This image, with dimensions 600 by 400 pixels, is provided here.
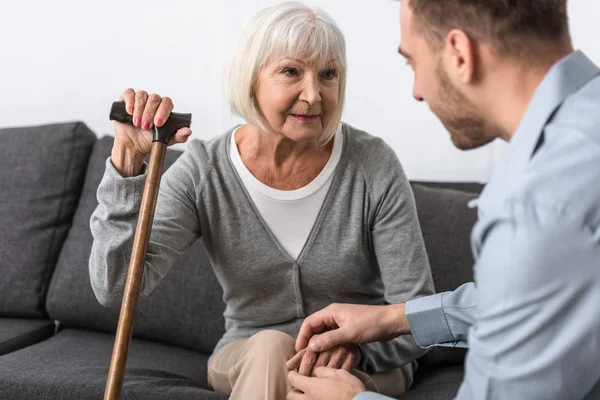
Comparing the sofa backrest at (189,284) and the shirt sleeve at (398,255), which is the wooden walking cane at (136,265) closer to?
the shirt sleeve at (398,255)

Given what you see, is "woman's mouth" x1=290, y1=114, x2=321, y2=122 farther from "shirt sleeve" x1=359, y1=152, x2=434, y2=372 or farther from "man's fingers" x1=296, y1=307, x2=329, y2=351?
"man's fingers" x1=296, y1=307, x2=329, y2=351

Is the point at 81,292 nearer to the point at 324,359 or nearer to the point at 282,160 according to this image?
the point at 282,160

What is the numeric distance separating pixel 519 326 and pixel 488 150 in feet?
5.64

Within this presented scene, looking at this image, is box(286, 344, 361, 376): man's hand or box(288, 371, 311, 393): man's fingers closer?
box(288, 371, 311, 393): man's fingers

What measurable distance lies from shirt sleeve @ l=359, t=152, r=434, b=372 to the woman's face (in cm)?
21

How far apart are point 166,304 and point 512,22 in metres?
→ 1.47

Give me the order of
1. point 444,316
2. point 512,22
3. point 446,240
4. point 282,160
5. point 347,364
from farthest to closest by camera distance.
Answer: point 446,240
point 282,160
point 347,364
point 444,316
point 512,22

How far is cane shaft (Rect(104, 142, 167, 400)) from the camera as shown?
1.50 meters

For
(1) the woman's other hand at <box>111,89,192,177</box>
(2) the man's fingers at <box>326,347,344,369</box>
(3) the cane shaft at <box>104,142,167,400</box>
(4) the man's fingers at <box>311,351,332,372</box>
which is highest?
(1) the woman's other hand at <box>111,89,192,177</box>

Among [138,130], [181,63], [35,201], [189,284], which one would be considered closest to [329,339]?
[138,130]

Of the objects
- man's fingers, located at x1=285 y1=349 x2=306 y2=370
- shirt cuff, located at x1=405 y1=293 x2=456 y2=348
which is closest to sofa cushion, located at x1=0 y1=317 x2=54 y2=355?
man's fingers, located at x1=285 y1=349 x2=306 y2=370

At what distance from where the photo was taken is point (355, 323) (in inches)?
62.5

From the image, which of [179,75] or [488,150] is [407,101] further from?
[179,75]

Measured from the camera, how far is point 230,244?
1862 mm
